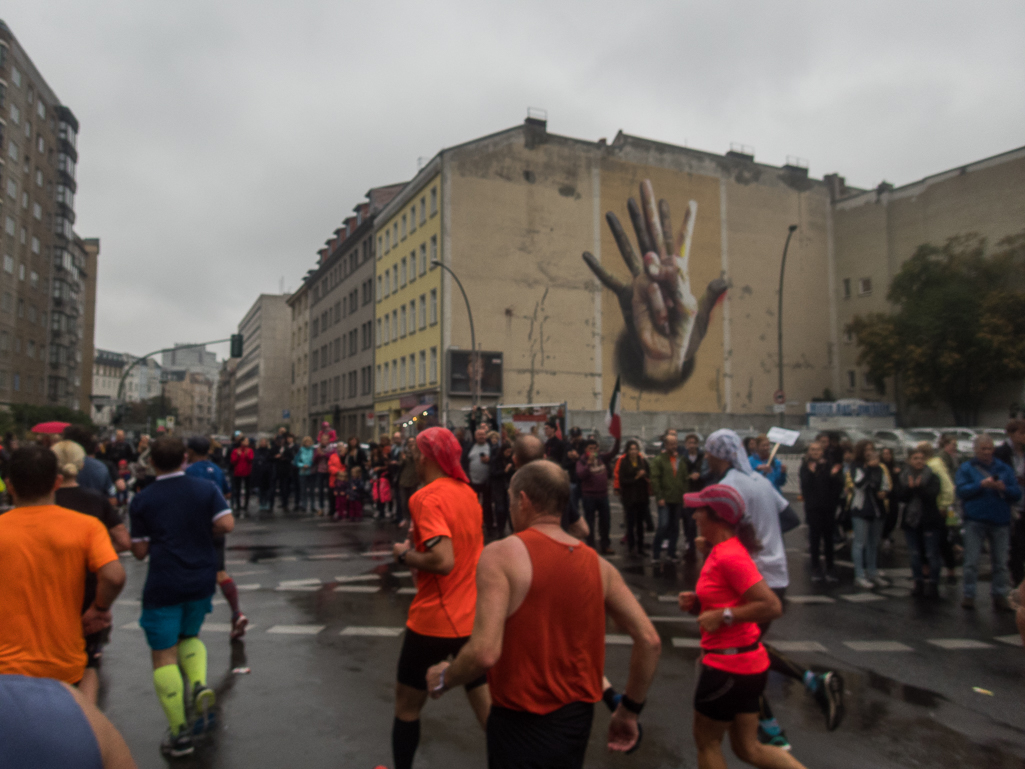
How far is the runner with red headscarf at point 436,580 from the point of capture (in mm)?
3430

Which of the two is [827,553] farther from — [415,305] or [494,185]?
[415,305]

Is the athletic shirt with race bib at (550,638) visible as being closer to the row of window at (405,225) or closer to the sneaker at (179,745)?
the sneaker at (179,745)

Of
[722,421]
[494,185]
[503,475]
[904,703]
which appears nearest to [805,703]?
[904,703]

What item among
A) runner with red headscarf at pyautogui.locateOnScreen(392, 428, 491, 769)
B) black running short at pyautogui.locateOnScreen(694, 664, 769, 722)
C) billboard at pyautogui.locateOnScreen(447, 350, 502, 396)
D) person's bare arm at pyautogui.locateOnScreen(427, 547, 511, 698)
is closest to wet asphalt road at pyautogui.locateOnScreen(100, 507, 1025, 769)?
runner with red headscarf at pyautogui.locateOnScreen(392, 428, 491, 769)

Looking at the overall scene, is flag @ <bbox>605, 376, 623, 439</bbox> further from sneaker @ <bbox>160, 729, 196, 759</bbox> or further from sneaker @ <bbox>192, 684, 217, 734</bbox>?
sneaker @ <bbox>160, 729, 196, 759</bbox>

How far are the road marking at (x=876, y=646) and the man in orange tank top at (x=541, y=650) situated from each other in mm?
4900

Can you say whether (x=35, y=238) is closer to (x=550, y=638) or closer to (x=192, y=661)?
(x=192, y=661)

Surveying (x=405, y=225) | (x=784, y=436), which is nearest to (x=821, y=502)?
(x=784, y=436)

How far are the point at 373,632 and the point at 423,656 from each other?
3.62 metres

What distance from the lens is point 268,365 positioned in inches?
4023

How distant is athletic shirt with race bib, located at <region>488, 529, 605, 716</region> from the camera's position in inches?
95.0

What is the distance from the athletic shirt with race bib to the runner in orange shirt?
199cm

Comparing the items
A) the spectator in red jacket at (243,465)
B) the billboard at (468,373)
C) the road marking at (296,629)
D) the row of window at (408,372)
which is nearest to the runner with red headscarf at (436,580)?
the road marking at (296,629)

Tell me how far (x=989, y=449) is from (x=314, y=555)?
918cm
